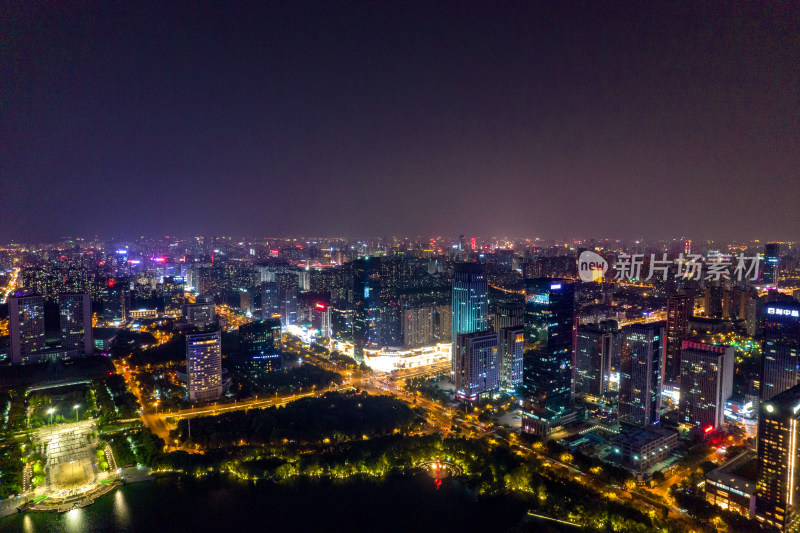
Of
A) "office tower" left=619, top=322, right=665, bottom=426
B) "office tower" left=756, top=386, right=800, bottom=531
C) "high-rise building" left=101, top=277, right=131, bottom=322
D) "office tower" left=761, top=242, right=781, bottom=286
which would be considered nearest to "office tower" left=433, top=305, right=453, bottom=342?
"office tower" left=619, top=322, right=665, bottom=426

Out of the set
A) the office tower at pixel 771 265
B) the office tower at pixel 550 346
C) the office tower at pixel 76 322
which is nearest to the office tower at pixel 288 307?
the office tower at pixel 76 322

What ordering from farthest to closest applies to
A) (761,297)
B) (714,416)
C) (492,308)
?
(492,308), (761,297), (714,416)

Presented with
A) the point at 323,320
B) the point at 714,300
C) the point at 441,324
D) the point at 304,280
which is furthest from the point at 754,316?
the point at 304,280

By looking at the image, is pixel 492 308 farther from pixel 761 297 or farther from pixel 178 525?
pixel 178 525

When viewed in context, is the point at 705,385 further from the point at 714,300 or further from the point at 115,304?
the point at 115,304

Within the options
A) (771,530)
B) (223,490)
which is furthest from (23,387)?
(771,530)

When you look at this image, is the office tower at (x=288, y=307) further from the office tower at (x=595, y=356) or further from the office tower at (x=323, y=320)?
the office tower at (x=595, y=356)

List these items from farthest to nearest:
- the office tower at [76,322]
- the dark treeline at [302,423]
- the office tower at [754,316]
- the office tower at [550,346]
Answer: the office tower at [76,322], the office tower at [754,316], the office tower at [550,346], the dark treeline at [302,423]

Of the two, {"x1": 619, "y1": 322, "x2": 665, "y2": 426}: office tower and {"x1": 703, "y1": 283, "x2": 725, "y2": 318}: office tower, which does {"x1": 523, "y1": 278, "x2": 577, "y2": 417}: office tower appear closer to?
{"x1": 619, "y1": 322, "x2": 665, "y2": 426}: office tower
